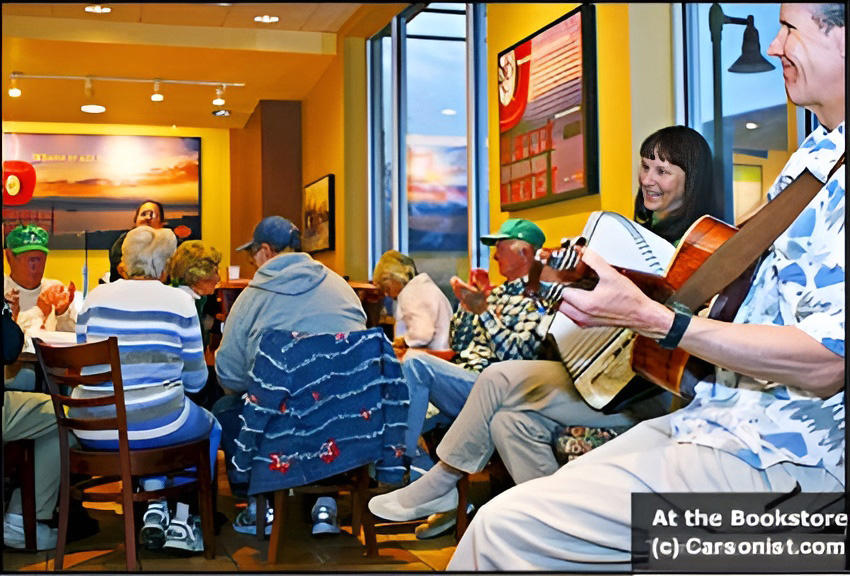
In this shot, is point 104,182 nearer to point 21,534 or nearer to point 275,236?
point 275,236

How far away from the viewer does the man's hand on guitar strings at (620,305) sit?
1987 millimetres

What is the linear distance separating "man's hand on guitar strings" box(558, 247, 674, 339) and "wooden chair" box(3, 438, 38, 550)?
98.0 inches

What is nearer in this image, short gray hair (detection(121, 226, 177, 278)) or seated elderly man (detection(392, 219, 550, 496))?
short gray hair (detection(121, 226, 177, 278))

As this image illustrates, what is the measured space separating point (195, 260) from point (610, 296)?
213 cm

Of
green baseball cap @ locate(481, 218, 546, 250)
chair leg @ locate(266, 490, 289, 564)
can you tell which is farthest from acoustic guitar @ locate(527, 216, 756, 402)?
chair leg @ locate(266, 490, 289, 564)

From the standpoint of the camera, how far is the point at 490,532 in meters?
1.95

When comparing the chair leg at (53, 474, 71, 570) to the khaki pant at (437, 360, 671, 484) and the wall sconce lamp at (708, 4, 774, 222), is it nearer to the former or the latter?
the khaki pant at (437, 360, 671, 484)

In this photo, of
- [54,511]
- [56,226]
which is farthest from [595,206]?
[54,511]

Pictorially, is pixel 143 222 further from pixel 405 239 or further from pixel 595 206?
pixel 595 206

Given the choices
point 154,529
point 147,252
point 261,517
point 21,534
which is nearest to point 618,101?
point 147,252

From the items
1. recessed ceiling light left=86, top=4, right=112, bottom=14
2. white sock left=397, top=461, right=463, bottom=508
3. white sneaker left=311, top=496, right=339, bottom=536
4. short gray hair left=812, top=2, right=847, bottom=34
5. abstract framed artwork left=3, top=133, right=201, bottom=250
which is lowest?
white sneaker left=311, top=496, right=339, bottom=536

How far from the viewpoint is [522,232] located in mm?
3768

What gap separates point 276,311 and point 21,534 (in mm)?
1237

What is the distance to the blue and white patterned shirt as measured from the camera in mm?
2006
